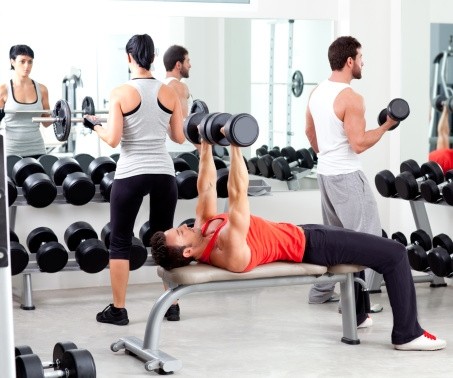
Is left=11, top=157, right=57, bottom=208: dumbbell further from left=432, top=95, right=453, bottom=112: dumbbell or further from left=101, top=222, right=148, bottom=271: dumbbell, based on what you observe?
left=432, top=95, right=453, bottom=112: dumbbell

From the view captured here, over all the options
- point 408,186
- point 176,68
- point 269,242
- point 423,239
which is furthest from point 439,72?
point 269,242

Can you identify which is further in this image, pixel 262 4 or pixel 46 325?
pixel 262 4

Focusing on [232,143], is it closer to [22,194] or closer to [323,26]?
[22,194]

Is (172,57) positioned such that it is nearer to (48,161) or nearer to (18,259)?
(48,161)

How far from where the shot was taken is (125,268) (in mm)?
4215

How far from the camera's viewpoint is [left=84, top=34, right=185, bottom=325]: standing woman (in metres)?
4.04

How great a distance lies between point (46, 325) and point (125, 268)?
456 millimetres

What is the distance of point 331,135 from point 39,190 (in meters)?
1.47

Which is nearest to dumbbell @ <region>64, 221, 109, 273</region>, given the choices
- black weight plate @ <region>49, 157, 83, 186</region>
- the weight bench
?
black weight plate @ <region>49, 157, 83, 186</region>

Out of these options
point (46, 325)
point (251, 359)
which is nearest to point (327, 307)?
point (251, 359)

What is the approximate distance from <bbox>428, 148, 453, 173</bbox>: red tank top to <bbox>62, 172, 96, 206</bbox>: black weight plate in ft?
6.40

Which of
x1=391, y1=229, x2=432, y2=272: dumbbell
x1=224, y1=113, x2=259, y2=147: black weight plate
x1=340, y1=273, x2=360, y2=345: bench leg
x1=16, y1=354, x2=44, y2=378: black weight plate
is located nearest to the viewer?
x1=16, y1=354, x2=44, y2=378: black weight plate

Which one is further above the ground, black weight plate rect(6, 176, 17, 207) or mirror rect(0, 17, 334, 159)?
mirror rect(0, 17, 334, 159)

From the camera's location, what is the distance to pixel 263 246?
355cm
